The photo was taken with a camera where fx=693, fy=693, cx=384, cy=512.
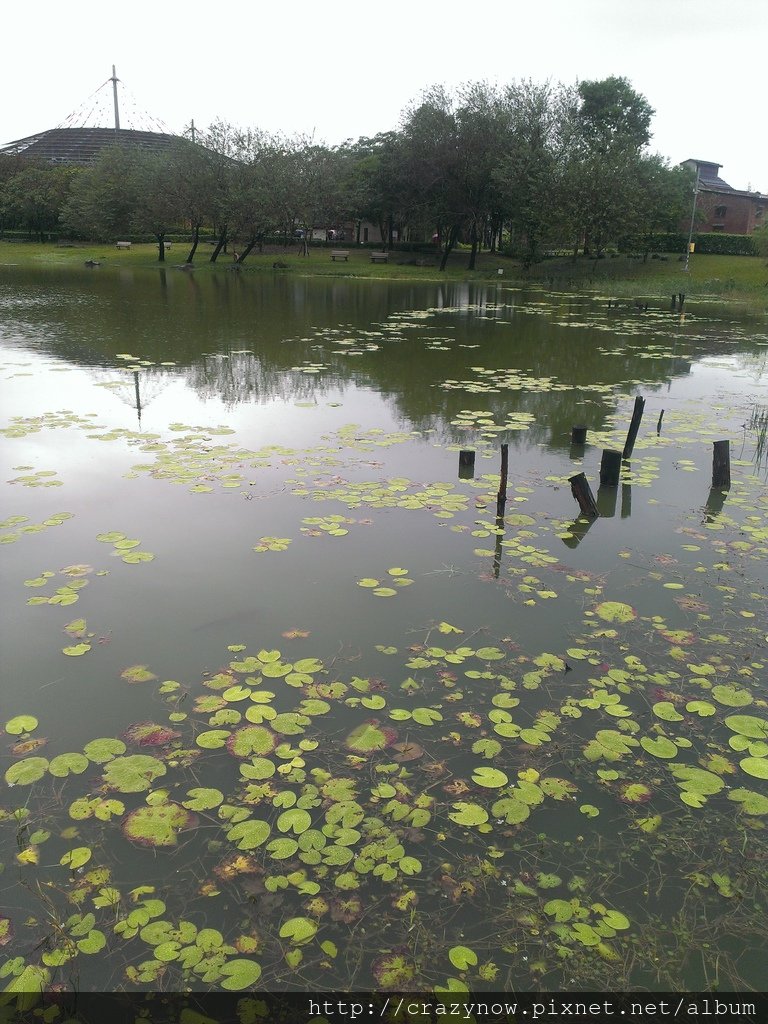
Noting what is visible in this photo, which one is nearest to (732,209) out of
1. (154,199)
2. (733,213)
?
(733,213)

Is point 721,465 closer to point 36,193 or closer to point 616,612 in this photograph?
point 616,612

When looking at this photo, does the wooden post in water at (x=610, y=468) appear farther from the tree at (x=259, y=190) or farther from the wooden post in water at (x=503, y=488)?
the tree at (x=259, y=190)

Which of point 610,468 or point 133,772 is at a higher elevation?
point 610,468

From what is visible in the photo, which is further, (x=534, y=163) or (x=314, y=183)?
(x=314, y=183)

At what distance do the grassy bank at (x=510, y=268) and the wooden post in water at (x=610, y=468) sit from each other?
29225 mm

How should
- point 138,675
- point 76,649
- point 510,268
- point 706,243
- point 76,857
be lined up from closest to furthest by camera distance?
point 76,857 → point 138,675 → point 76,649 → point 510,268 → point 706,243

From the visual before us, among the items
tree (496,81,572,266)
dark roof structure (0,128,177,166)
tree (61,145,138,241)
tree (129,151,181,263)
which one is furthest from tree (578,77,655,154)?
dark roof structure (0,128,177,166)

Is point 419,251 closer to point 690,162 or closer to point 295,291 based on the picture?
point 295,291

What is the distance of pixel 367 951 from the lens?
257 cm

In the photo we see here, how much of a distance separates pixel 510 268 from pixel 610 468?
4190cm

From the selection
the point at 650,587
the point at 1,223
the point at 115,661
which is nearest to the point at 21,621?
the point at 115,661

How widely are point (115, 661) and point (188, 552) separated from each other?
1562 mm

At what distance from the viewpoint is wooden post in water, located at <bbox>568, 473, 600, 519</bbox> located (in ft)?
21.8

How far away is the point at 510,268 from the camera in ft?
150
